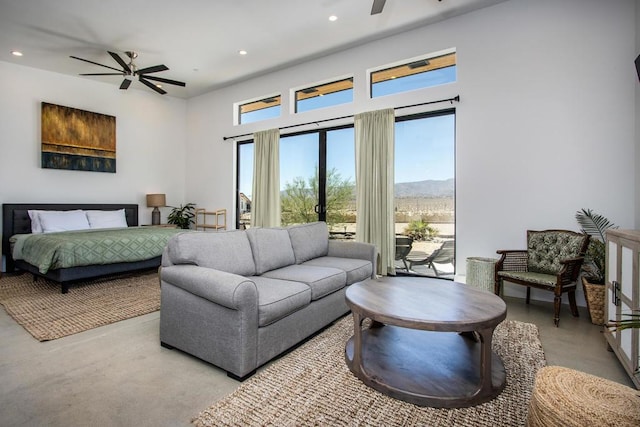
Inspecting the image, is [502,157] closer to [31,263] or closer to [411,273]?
[411,273]

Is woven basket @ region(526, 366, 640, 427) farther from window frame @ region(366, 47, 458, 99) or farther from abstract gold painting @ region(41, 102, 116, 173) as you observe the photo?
abstract gold painting @ region(41, 102, 116, 173)

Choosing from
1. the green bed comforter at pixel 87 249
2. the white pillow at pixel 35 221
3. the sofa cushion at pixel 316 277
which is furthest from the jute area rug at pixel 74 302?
the sofa cushion at pixel 316 277

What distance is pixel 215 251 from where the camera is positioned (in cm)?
265

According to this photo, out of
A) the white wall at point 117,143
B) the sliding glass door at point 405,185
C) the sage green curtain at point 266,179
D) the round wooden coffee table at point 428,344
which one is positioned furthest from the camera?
the sage green curtain at point 266,179

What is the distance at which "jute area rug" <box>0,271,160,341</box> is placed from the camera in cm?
289

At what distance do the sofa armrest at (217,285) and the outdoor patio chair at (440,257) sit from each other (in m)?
3.19

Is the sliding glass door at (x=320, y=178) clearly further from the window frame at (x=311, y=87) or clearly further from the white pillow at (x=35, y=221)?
the white pillow at (x=35, y=221)

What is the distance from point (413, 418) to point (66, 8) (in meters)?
5.34

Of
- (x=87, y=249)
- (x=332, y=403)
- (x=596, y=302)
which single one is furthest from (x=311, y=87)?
(x=332, y=403)

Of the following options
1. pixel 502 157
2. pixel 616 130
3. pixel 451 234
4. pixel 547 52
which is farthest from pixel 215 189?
pixel 616 130

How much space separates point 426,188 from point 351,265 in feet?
6.23

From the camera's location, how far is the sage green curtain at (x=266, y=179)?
5863 millimetres

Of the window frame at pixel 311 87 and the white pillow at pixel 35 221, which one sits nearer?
the white pillow at pixel 35 221

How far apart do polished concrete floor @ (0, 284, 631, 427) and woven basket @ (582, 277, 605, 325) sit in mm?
98
